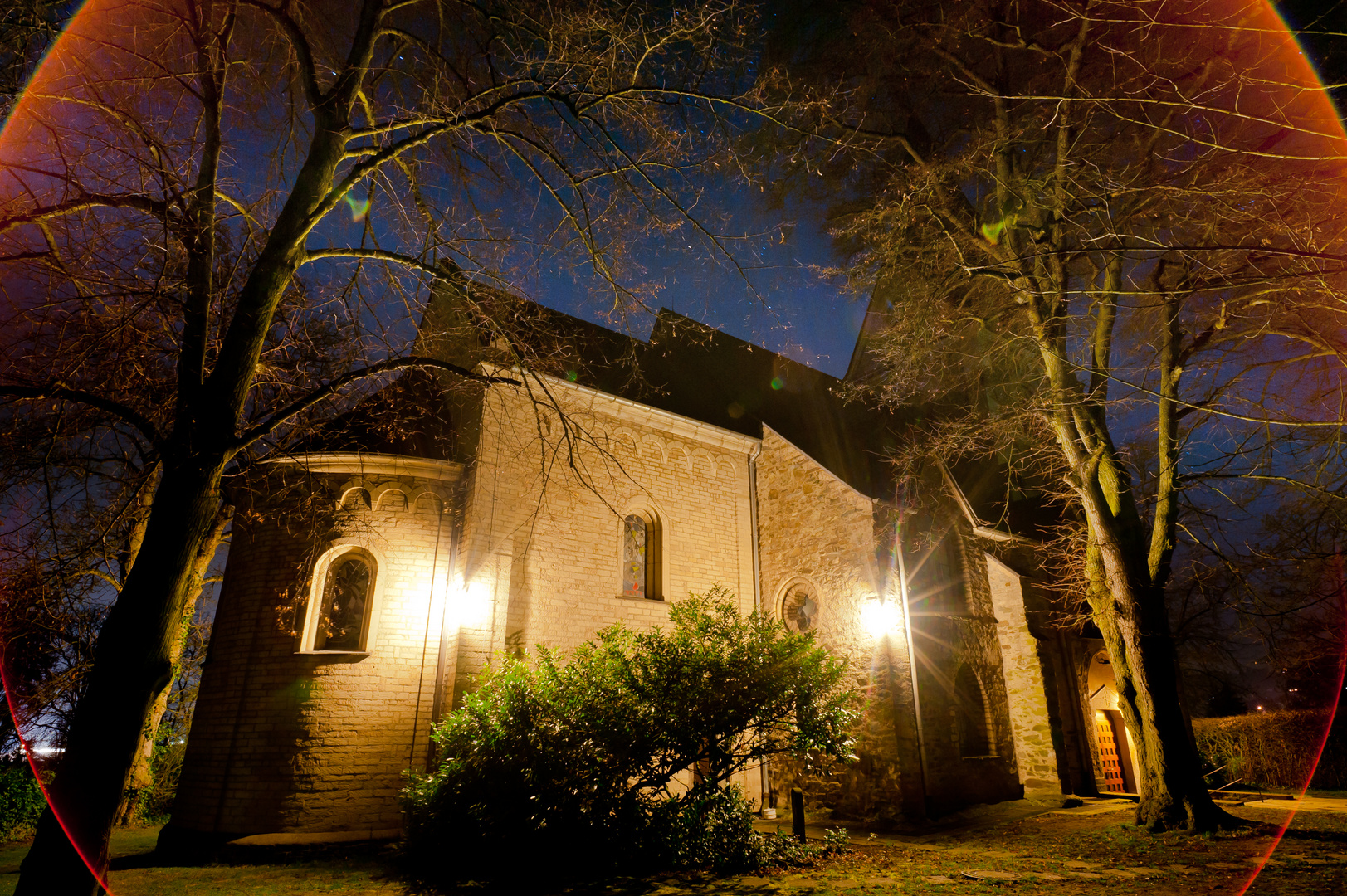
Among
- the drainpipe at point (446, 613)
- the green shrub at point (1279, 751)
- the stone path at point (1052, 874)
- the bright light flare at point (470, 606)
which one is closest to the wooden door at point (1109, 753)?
the green shrub at point (1279, 751)

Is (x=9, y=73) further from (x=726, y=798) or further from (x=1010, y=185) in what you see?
(x=1010, y=185)

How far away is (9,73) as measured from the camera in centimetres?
462

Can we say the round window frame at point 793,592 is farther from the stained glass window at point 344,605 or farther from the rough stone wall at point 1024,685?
the stained glass window at point 344,605

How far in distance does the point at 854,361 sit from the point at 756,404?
5357 millimetres

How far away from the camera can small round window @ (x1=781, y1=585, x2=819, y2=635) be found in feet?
45.5

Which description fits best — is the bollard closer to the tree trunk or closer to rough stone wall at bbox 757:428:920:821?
rough stone wall at bbox 757:428:920:821

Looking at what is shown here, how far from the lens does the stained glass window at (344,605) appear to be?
10695 millimetres

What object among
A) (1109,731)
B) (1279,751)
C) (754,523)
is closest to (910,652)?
(754,523)

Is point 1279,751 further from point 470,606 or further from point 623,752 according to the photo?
point 470,606

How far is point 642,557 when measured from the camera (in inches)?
533

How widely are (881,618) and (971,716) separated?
307 centimetres

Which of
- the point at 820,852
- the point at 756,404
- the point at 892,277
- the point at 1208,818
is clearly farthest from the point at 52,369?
the point at 756,404

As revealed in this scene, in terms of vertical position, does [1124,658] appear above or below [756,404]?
below

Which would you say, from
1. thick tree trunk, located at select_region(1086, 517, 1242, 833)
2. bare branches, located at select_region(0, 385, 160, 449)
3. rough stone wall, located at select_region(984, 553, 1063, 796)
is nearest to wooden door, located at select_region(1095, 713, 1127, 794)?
rough stone wall, located at select_region(984, 553, 1063, 796)
